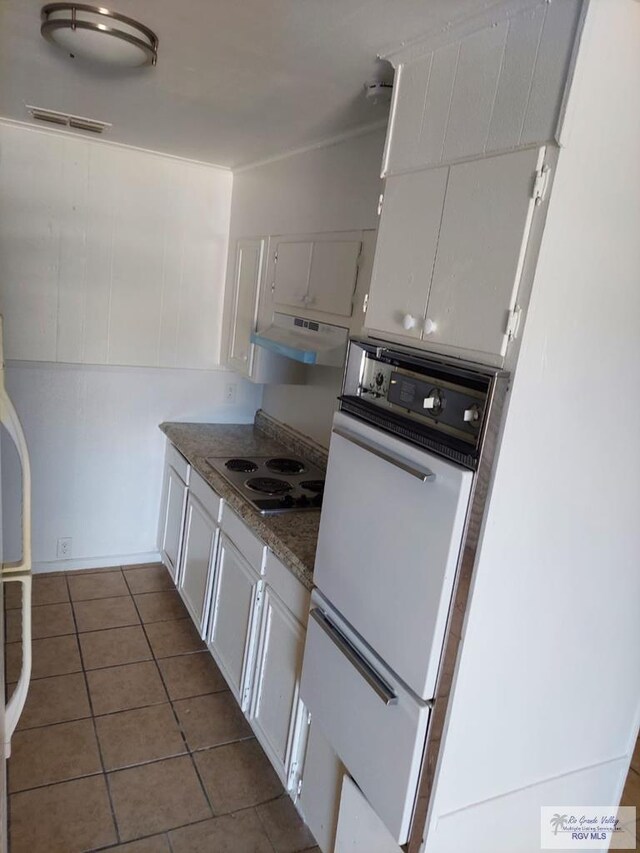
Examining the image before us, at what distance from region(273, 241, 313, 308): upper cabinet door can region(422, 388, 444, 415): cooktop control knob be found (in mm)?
1249

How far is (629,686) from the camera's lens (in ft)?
5.40

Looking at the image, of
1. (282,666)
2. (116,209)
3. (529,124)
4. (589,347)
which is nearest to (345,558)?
(282,666)

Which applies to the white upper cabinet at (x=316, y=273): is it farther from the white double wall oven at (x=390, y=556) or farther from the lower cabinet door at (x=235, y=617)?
the lower cabinet door at (x=235, y=617)

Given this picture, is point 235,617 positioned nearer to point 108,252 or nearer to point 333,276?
point 333,276

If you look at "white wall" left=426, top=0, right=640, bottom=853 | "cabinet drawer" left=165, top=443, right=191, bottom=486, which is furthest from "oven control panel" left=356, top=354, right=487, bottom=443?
"cabinet drawer" left=165, top=443, right=191, bottom=486

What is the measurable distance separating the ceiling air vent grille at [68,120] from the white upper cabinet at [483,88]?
5.43 feet

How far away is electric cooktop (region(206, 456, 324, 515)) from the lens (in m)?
2.36

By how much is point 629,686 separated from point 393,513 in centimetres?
88

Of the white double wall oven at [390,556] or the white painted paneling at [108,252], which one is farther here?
the white painted paneling at [108,252]

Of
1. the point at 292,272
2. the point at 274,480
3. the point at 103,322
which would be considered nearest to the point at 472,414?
the point at 274,480

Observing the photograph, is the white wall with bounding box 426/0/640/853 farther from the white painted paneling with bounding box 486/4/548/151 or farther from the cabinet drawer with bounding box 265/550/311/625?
the cabinet drawer with bounding box 265/550/311/625

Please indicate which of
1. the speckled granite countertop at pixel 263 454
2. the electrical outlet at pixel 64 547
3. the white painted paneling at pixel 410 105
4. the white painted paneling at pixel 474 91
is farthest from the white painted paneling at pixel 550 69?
the electrical outlet at pixel 64 547

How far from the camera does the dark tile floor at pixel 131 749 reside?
6.34 feet

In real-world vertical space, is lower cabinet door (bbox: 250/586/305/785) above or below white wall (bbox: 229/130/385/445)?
below
